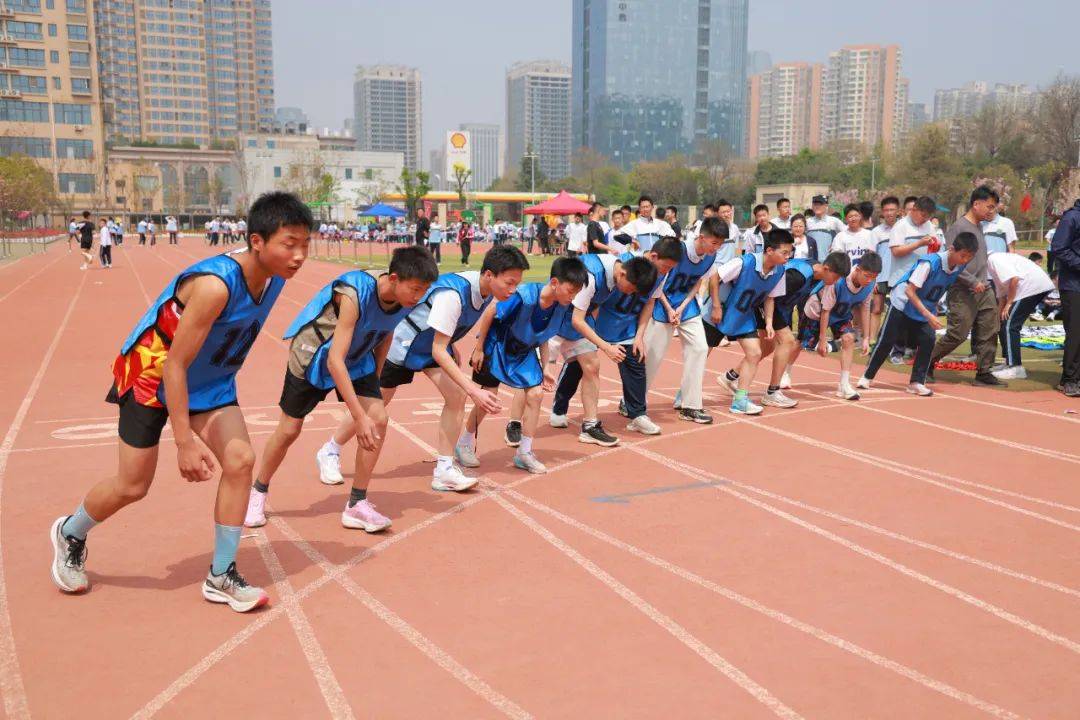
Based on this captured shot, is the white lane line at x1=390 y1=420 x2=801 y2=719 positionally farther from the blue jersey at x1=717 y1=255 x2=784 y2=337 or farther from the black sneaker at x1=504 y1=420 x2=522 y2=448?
the blue jersey at x1=717 y1=255 x2=784 y2=337

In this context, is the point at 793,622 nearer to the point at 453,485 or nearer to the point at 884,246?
the point at 453,485

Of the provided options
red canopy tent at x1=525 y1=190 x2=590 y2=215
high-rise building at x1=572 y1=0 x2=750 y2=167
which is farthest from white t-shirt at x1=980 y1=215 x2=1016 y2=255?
high-rise building at x1=572 y1=0 x2=750 y2=167

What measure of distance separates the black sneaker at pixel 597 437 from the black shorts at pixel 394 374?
1.62m

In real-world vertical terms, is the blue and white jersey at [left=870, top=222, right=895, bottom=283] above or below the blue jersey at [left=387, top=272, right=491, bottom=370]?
above

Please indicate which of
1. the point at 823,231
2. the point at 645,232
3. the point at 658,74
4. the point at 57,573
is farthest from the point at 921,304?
the point at 658,74

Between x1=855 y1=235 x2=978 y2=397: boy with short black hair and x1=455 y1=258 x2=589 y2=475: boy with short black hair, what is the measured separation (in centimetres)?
435

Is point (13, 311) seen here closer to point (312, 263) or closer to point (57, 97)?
point (312, 263)

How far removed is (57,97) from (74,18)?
771 centimetres

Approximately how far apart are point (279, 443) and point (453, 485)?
1224 millimetres

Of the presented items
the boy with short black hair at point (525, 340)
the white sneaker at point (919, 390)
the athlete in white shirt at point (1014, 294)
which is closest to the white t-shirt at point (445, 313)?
the boy with short black hair at point (525, 340)

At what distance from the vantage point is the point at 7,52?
87.1 metres

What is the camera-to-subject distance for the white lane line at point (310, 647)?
3.35m

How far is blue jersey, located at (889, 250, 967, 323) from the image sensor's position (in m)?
9.30

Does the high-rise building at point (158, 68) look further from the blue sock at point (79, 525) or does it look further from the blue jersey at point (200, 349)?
the blue jersey at point (200, 349)
